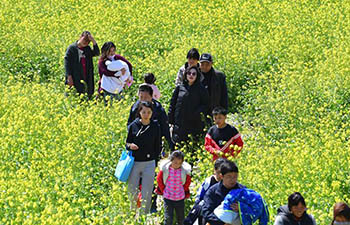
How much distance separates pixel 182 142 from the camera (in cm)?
855

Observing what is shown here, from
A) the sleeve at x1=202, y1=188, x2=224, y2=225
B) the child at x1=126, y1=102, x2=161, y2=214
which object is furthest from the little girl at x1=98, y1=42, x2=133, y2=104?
the sleeve at x1=202, y1=188, x2=224, y2=225

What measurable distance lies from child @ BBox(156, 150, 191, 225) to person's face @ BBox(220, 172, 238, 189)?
1274mm

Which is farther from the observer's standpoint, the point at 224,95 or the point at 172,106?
the point at 224,95

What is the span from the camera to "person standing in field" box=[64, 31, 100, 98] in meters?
10.7

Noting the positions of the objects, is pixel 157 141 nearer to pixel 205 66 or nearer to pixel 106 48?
pixel 205 66

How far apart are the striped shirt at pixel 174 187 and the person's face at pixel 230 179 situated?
135 centimetres

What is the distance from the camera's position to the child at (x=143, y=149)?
7438 millimetres

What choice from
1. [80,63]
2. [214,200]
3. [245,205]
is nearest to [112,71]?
[80,63]

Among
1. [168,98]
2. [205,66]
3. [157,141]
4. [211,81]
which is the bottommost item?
[157,141]

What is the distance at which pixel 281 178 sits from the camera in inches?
287

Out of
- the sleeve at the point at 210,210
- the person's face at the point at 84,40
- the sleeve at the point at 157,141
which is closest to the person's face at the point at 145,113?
the sleeve at the point at 157,141

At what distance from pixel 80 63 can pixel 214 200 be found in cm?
564

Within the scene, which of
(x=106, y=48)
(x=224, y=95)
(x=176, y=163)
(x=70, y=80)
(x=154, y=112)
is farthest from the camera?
(x=70, y=80)

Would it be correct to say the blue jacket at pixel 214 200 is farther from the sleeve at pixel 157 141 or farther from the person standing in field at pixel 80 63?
the person standing in field at pixel 80 63
